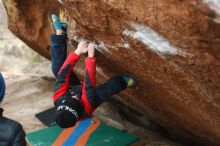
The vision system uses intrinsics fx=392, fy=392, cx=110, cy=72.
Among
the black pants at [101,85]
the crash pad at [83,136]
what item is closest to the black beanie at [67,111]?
the black pants at [101,85]

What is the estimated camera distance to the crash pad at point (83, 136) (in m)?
4.95

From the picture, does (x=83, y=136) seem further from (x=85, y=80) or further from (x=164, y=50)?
(x=164, y=50)

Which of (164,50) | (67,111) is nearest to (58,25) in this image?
(67,111)

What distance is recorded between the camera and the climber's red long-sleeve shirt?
3904 millimetres

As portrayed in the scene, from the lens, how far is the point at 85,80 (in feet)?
13.1

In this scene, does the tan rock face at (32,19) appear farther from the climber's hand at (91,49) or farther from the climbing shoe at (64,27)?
the climber's hand at (91,49)

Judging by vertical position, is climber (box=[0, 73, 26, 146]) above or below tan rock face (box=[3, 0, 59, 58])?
below

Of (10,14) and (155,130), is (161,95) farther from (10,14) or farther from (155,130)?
(10,14)

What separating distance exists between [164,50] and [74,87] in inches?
62.3

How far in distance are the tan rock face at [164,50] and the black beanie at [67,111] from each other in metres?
0.56

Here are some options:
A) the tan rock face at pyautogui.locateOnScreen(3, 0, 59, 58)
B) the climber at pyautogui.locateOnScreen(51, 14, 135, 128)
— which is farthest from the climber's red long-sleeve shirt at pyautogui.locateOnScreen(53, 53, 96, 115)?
the tan rock face at pyautogui.locateOnScreen(3, 0, 59, 58)

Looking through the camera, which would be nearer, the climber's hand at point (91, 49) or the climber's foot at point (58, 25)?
the climber's hand at point (91, 49)

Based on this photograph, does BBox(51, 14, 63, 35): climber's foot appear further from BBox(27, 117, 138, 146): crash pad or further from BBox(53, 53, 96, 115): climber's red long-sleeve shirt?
BBox(27, 117, 138, 146): crash pad

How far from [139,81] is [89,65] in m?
0.56
